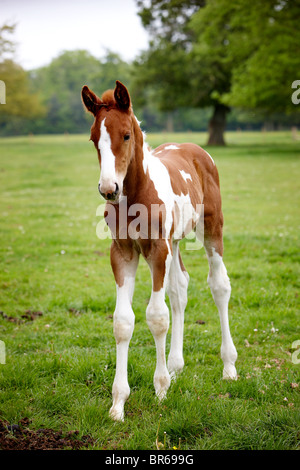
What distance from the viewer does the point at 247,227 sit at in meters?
10.1

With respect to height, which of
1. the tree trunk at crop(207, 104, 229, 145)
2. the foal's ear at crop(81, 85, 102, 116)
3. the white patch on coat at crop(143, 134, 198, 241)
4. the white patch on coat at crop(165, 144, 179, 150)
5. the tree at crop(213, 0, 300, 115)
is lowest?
the white patch on coat at crop(143, 134, 198, 241)

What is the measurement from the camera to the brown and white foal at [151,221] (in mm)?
3061

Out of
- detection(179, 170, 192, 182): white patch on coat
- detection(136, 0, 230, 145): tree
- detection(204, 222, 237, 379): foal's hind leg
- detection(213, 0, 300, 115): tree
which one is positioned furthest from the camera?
detection(136, 0, 230, 145): tree

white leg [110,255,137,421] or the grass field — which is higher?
white leg [110,255,137,421]

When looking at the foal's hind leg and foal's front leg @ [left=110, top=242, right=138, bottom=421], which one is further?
the foal's hind leg

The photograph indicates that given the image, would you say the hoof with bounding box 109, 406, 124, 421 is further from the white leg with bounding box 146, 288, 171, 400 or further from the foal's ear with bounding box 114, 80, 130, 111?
the foal's ear with bounding box 114, 80, 130, 111

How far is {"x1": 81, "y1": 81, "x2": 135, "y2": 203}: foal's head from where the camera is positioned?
9.52 feet

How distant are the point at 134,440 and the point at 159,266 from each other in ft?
4.16

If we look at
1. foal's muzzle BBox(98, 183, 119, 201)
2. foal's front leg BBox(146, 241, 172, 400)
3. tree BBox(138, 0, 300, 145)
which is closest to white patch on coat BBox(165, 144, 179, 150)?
foal's front leg BBox(146, 241, 172, 400)

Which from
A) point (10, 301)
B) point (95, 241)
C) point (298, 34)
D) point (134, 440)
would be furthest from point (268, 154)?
point (134, 440)

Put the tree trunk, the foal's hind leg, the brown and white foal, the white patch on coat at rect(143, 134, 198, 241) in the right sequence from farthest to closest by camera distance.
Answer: the tree trunk < the foal's hind leg < the white patch on coat at rect(143, 134, 198, 241) < the brown and white foal

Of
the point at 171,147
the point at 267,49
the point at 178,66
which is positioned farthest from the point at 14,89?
the point at 171,147

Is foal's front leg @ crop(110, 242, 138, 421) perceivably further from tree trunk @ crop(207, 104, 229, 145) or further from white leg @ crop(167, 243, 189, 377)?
tree trunk @ crop(207, 104, 229, 145)

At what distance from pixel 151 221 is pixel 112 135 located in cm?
74
